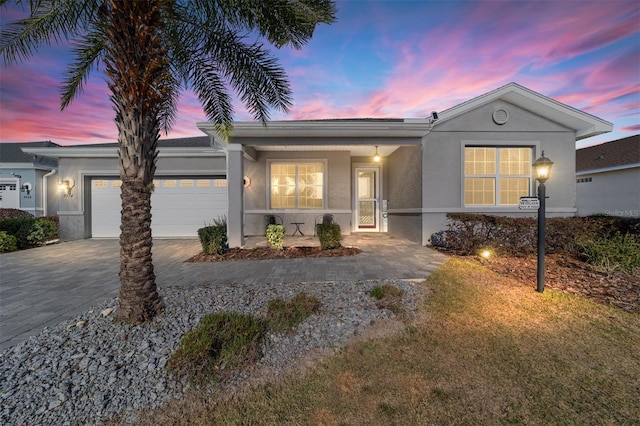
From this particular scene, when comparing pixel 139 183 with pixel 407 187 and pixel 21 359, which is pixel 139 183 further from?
pixel 407 187

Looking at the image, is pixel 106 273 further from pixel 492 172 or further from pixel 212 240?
pixel 492 172

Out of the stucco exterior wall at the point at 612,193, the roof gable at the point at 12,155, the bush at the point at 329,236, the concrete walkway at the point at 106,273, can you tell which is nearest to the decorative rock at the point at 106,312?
the concrete walkway at the point at 106,273

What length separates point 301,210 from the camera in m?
10.2

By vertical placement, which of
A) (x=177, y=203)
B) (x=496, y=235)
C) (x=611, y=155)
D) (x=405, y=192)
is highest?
(x=611, y=155)

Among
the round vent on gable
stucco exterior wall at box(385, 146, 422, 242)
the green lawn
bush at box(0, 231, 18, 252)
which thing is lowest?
Answer: the green lawn

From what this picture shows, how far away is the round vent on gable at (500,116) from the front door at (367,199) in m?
4.38

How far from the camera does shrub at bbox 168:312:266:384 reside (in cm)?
227

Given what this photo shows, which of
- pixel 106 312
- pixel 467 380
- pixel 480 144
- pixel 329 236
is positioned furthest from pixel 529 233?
pixel 106 312

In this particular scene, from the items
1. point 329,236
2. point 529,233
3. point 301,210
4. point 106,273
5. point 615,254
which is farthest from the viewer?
point 301,210

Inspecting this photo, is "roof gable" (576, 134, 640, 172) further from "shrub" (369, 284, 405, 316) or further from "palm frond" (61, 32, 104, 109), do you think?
"palm frond" (61, 32, 104, 109)

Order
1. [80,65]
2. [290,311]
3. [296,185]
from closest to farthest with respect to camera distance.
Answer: [290,311], [80,65], [296,185]

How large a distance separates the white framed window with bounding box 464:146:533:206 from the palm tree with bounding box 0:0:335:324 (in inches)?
253

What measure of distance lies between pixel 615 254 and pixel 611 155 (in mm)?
14437

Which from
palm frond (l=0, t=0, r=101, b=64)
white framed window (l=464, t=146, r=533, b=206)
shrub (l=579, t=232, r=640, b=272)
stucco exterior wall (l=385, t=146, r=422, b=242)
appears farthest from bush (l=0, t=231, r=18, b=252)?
shrub (l=579, t=232, r=640, b=272)
